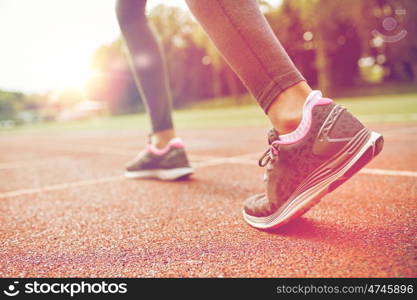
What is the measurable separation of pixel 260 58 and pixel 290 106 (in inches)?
6.3

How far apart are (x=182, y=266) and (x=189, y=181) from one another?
1105 mm

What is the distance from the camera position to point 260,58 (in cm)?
107

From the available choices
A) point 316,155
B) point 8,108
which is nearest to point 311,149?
point 316,155

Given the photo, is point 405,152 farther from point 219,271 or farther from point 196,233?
point 219,271

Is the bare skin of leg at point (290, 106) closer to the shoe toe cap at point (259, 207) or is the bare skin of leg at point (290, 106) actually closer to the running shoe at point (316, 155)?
the running shoe at point (316, 155)

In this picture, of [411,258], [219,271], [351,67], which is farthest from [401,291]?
[351,67]

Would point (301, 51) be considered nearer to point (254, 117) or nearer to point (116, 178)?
point (254, 117)

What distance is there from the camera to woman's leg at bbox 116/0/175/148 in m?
1.97

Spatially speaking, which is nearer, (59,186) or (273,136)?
(273,136)

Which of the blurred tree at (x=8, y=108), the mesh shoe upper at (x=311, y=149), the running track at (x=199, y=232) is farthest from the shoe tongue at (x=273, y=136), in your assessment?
the blurred tree at (x=8, y=108)

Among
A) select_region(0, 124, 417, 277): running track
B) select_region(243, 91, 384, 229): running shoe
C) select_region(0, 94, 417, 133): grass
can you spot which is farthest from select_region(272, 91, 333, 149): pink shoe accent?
select_region(0, 94, 417, 133): grass

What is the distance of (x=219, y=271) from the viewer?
2.83ft

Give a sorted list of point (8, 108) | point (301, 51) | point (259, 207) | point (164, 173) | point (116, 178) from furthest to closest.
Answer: point (301, 51)
point (8, 108)
point (116, 178)
point (164, 173)
point (259, 207)

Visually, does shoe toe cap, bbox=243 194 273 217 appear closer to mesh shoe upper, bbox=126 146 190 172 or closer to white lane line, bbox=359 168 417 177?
mesh shoe upper, bbox=126 146 190 172
